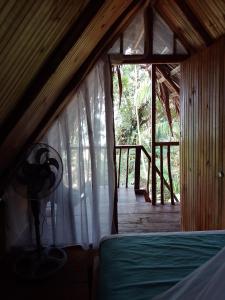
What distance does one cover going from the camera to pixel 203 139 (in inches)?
103

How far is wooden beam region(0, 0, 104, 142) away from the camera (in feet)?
4.72

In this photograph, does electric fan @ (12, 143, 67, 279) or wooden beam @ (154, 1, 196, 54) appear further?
wooden beam @ (154, 1, 196, 54)

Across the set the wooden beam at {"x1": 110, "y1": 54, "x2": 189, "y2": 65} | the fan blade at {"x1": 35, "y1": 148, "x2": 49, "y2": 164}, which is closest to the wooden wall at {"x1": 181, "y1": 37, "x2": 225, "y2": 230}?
the wooden beam at {"x1": 110, "y1": 54, "x2": 189, "y2": 65}

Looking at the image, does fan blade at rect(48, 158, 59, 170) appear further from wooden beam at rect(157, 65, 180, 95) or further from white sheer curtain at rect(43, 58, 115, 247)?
wooden beam at rect(157, 65, 180, 95)

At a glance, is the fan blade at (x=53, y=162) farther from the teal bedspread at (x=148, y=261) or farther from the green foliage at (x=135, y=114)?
the green foliage at (x=135, y=114)

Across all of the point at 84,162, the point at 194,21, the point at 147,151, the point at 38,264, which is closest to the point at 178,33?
the point at 194,21

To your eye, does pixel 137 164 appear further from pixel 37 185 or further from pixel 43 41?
pixel 43 41

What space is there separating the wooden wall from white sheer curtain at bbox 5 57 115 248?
795 millimetres

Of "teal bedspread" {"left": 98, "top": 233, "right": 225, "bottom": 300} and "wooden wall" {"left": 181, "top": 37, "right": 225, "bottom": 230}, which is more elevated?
"wooden wall" {"left": 181, "top": 37, "right": 225, "bottom": 230}

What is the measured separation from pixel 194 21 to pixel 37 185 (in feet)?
6.43

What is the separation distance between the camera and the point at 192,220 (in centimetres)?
293

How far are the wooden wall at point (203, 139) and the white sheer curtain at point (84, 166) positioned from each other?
795mm

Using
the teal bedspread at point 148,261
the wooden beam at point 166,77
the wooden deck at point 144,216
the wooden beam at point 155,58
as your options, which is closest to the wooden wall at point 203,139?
the wooden beam at point 155,58

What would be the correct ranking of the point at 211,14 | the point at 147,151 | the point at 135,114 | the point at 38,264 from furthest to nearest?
the point at 135,114, the point at 147,151, the point at 38,264, the point at 211,14
